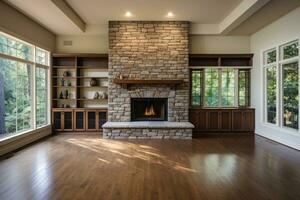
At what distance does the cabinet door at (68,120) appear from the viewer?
7.62m

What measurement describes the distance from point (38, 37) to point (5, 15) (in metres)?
1.60

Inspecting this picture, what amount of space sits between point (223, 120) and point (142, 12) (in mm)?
4204

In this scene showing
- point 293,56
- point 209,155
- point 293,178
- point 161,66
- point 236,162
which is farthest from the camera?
point 161,66

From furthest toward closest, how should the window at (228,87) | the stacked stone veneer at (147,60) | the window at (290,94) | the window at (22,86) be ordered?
the window at (228,87) < the stacked stone veneer at (147,60) < the window at (290,94) < the window at (22,86)

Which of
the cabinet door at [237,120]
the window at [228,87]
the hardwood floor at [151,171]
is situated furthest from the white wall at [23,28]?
the cabinet door at [237,120]

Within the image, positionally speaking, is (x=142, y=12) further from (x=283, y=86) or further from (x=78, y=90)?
(x=283, y=86)

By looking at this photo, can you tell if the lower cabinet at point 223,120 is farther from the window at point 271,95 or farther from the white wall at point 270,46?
the window at point 271,95

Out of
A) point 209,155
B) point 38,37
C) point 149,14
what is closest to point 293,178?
point 209,155

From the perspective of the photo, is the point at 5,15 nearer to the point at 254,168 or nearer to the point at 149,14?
the point at 149,14

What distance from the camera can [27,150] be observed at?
5.38 metres

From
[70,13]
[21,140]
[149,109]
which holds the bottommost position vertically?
[21,140]

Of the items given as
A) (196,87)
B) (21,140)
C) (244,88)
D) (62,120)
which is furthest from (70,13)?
(244,88)

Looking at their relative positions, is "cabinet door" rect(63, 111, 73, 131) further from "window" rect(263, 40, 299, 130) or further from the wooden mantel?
"window" rect(263, 40, 299, 130)

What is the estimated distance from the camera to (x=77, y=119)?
25.0ft
